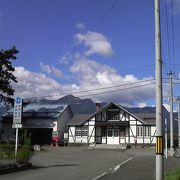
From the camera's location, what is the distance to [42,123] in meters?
62.1

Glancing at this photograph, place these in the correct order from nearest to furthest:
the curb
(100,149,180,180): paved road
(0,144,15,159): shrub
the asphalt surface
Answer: the asphalt surface
(100,149,180,180): paved road
the curb
(0,144,15,159): shrub

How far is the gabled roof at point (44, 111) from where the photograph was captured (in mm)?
62853

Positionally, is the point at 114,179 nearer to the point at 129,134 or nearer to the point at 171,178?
the point at 171,178

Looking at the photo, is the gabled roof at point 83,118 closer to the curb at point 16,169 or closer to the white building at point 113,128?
the white building at point 113,128

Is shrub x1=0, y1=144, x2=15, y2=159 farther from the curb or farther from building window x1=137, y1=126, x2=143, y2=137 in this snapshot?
building window x1=137, y1=126, x2=143, y2=137

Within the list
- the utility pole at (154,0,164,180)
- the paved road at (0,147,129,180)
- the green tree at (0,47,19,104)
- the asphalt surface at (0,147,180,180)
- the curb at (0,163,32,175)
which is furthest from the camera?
the green tree at (0,47,19,104)

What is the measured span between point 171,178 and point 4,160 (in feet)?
31.6

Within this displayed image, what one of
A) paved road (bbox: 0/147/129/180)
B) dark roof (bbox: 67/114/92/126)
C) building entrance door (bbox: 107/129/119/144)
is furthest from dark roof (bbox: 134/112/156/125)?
paved road (bbox: 0/147/129/180)

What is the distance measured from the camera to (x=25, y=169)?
21.0 meters

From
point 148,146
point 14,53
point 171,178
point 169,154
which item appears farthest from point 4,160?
point 148,146

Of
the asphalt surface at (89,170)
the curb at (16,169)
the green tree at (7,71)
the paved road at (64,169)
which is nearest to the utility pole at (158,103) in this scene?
the asphalt surface at (89,170)

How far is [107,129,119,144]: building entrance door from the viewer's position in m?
60.7

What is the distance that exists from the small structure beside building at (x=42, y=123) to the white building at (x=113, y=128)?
6.93 ft

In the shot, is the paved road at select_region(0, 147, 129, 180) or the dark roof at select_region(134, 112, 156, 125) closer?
the paved road at select_region(0, 147, 129, 180)
